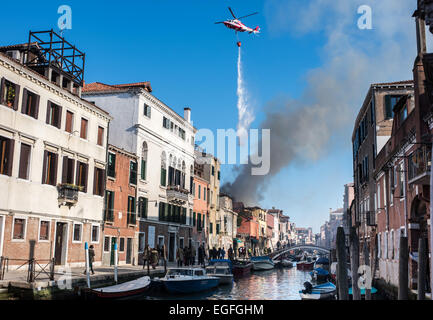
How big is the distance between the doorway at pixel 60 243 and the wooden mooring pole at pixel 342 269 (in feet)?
51.5

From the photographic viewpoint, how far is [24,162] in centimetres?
2198

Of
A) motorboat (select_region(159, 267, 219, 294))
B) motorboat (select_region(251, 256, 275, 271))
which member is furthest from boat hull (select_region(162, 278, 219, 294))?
motorboat (select_region(251, 256, 275, 271))

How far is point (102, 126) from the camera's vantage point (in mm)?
29016

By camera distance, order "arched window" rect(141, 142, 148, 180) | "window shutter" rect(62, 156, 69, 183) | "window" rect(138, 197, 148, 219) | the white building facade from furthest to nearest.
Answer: "arched window" rect(141, 142, 148, 180)
the white building facade
"window" rect(138, 197, 148, 219)
"window shutter" rect(62, 156, 69, 183)

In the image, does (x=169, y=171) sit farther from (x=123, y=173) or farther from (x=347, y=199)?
(x=347, y=199)

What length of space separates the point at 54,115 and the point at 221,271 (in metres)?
14.5

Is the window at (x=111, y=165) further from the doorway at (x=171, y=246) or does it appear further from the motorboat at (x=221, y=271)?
the doorway at (x=171, y=246)

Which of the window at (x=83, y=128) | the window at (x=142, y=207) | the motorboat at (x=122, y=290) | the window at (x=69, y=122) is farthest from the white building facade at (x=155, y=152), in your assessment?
the motorboat at (x=122, y=290)

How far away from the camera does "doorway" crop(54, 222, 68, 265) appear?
24.3 meters

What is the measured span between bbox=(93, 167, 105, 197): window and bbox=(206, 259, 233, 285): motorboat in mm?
8725

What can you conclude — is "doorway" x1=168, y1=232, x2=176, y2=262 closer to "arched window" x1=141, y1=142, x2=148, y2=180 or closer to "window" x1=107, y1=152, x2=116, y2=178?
"arched window" x1=141, y1=142, x2=148, y2=180

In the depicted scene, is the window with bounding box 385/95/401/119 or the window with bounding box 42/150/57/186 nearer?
the window with bounding box 42/150/57/186

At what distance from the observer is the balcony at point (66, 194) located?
79.9 feet

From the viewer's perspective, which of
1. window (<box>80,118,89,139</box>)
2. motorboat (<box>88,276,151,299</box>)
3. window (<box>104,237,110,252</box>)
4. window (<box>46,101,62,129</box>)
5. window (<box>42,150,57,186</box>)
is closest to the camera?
motorboat (<box>88,276,151,299</box>)
